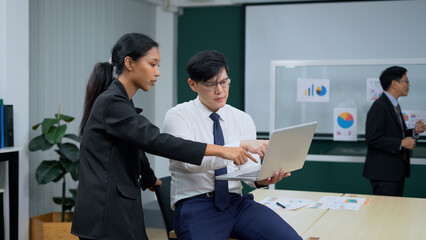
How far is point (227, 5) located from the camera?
6152 mm

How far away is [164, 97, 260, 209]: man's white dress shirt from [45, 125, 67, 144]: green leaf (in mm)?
2126

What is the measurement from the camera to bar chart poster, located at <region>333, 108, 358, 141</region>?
194 inches

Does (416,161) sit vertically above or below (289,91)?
below

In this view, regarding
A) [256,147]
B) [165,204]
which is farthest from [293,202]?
[256,147]

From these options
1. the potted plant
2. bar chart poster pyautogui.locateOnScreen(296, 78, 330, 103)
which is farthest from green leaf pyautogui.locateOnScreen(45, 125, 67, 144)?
bar chart poster pyautogui.locateOnScreen(296, 78, 330, 103)

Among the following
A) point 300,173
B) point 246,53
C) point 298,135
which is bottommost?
point 300,173

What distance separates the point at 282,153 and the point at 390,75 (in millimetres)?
2750

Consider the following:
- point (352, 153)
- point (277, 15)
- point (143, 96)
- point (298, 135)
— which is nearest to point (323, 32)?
point (277, 15)

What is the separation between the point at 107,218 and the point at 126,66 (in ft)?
1.89

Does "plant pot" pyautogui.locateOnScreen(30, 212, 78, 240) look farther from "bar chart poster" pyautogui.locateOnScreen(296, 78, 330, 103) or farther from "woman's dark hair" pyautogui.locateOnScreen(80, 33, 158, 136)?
"bar chart poster" pyautogui.locateOnScreen(296, 78, 330, 103)

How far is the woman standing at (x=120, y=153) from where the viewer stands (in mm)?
1838

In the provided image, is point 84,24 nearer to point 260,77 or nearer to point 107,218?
point 260,77

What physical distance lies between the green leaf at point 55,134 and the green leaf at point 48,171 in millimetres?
234

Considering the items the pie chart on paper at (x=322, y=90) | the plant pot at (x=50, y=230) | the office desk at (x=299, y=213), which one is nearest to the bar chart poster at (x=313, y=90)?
the pie chart on paper at (x=322, y=90)
